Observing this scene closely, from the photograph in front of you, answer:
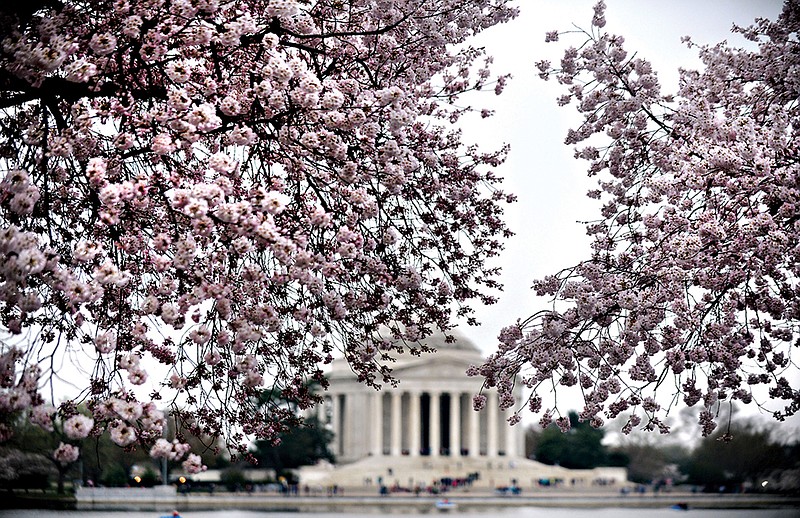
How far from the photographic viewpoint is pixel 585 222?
16.1 meters

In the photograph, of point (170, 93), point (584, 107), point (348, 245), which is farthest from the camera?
point (584, 107)

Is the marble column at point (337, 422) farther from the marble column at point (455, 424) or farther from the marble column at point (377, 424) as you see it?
the marble column at point (455, 424)

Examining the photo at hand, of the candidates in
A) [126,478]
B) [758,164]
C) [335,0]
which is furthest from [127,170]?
[126,478]

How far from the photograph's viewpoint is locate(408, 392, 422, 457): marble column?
10394cm

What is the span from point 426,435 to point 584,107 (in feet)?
315

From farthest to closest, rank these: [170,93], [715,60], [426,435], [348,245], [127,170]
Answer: [426,435]
[715,60]
[127,170]
[348,245]
[170,93]

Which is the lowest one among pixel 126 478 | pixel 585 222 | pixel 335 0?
pixel 126 478

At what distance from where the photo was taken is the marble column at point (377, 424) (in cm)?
10469

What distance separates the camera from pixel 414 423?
10438cm

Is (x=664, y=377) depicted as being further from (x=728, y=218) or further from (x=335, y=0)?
(x=335, y=0)

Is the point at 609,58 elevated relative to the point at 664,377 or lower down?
elevated

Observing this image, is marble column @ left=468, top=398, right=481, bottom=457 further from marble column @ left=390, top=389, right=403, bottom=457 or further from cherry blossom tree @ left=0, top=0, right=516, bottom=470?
cherry blossom tree @ left=0, top=0, right=516, bottom=470

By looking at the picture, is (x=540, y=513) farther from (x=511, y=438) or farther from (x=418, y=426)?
(x=511, y=438)

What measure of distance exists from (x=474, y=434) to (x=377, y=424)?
980 cm
